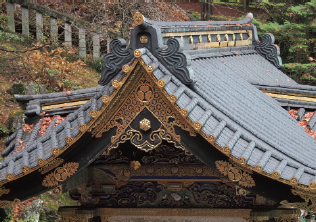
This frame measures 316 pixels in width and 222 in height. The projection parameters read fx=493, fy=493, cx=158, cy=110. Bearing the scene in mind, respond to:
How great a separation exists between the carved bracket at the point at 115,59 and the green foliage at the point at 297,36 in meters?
14.7

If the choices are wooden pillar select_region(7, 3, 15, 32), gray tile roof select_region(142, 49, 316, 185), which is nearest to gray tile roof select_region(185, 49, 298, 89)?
gray tile roof select_region(142, 49, 316, 185)

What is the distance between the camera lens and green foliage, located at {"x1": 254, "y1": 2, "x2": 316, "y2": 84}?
64.6 feet

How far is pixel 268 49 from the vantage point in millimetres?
11883

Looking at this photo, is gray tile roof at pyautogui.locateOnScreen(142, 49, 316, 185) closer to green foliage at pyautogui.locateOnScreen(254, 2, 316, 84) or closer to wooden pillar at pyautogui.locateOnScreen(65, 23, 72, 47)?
wooden pillar at pyautogui.locateOnScreen(65, 23, 72, 47)

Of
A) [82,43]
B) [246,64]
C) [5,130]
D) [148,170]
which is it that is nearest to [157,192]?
[148,170]

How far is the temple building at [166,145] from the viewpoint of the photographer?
489 centimetres

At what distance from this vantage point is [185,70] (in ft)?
17.2

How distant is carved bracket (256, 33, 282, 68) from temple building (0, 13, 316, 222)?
4.17 m

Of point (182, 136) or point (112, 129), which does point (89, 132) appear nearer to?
point (112, 129)

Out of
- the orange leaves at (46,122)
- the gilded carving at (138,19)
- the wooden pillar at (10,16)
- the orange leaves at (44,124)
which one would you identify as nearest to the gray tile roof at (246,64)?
the orange leaves at (46,122)

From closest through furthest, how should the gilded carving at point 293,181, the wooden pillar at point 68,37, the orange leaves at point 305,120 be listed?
the gilded carving at point 293,181
the orange leaves at point 305,120
the wooden pillar at point 68,37

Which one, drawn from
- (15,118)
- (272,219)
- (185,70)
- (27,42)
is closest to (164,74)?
(185,70)

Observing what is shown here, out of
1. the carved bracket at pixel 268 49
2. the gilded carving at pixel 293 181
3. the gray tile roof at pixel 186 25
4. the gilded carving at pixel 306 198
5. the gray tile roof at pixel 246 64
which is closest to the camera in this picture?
the gilded carving at pixel 293 181

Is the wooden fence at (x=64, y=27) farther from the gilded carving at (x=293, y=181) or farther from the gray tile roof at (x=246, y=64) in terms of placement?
the gilded carving at (x=293, y=181)
